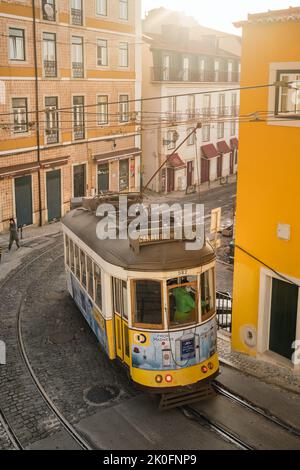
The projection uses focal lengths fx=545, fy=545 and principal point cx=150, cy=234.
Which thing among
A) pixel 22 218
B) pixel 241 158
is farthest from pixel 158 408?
pixel 22 218

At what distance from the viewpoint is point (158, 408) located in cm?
1038

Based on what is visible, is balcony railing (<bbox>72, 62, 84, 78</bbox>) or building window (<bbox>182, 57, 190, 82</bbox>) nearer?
balcony railing (<bbox>72, 62, 84, 78</bbox>)

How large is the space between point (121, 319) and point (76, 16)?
20.7 m

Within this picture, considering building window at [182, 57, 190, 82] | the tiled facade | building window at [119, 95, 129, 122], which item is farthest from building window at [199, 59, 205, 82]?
building window at [119, 95, 129, 122]

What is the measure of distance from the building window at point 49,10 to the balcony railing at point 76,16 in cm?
142

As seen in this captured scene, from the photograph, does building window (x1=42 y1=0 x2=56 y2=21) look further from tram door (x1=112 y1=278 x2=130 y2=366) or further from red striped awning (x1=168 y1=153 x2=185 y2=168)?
tram door (x1=112 y1=278 x2=130 y2=366)

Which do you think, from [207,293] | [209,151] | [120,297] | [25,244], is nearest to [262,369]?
[207,293]

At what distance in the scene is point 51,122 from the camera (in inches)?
1043

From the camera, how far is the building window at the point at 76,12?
87.3 feet

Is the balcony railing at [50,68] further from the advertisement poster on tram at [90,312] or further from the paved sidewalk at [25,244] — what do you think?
the advertisement poster on tram at [90,312]

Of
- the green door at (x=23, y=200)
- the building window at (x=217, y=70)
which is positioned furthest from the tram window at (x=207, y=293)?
the building window at (x=217, y=70)

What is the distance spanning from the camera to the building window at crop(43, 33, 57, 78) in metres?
25.5

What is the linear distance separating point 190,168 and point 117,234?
26.6 meters

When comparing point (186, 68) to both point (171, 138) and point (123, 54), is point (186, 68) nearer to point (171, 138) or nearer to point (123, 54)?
point (171, 138)
